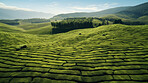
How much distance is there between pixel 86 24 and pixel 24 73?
136 meters

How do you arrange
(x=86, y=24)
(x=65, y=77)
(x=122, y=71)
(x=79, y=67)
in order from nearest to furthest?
(x=65, y=77)
(x=122, y=71)
(x=79, y=67)
(x=86, y=24)

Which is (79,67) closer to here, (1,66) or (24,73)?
(24,73)

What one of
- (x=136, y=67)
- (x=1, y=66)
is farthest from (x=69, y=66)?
(x=1, y=66)

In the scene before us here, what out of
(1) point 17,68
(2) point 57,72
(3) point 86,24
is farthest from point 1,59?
(3) point 86,24

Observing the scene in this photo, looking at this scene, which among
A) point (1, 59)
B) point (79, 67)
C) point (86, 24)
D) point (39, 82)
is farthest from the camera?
point (86, 24)

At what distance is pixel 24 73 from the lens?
24.2 metres

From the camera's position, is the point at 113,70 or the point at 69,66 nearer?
the point at 113,70

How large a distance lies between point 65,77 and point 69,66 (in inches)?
228

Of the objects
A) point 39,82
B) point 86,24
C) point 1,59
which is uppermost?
point 86,24

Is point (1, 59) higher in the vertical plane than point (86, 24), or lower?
lower

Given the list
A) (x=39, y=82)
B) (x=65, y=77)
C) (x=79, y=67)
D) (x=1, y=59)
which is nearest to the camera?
(x=39, y=82)

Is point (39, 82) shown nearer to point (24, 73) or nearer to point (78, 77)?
point (24, 73)

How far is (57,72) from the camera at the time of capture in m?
24.2

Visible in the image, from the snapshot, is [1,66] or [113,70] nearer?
[113,70]
